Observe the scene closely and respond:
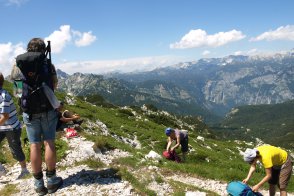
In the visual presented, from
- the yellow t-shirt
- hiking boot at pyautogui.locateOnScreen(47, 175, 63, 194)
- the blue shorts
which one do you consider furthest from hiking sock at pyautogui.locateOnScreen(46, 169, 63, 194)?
the yellow t-shirt

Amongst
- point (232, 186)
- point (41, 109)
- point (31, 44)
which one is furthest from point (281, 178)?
point (31, 44)

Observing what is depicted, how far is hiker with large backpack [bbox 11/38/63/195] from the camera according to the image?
9.59 m

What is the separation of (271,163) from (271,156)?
239 mm

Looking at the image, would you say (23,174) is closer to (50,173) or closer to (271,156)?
(50,173)

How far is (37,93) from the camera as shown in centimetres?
978

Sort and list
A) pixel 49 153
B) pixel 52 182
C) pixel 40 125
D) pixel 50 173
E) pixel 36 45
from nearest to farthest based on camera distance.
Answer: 1. pixel 36 45
2. pixel 40 125
3. pixel 49 153
4. pixel 50 173
5. pixel 52 182

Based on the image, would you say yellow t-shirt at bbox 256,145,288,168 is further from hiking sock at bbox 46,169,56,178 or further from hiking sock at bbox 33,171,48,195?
hiking sock at bbox 33,171,48,195

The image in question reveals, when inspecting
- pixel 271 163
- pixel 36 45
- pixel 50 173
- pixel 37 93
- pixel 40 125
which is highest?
pixel 36 45

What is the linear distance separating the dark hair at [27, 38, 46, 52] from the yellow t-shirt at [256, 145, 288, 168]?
26.2 feet

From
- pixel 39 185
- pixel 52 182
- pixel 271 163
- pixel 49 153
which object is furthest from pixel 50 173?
pixel 271 163

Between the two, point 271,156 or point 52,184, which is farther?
point 271,156

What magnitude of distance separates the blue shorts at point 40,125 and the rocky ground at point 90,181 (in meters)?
1.94

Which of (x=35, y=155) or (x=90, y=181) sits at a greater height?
(x=35, y=155)

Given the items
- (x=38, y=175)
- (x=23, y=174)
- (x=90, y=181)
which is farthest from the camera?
(x=23, y=174)
